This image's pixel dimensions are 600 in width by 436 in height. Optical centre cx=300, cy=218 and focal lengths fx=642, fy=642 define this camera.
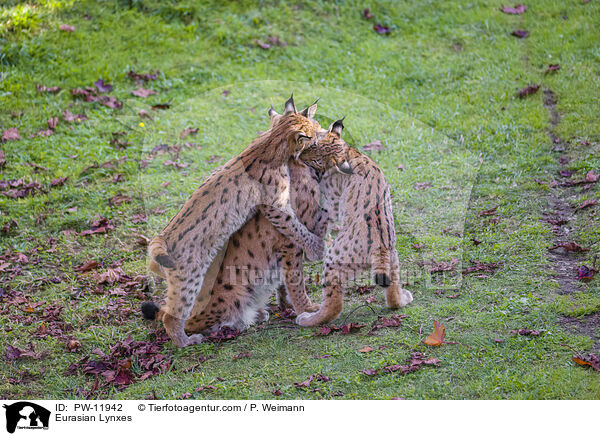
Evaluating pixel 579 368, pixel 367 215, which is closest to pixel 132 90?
pixel 367 215

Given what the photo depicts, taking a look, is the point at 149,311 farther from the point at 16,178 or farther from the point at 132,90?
the point at 132,90

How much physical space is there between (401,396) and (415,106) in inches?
267

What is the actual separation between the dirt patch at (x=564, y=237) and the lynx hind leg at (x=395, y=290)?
1495 mm

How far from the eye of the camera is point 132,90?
11.5m

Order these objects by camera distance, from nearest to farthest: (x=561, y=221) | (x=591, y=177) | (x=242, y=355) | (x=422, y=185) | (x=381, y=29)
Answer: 1. (x=242, y=355)
2. (x=561, y=221)
3. (x=591, y=177)
4. (x=422, y=185)
5. (x=381, y=29)

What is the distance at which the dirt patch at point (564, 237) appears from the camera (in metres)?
5.75

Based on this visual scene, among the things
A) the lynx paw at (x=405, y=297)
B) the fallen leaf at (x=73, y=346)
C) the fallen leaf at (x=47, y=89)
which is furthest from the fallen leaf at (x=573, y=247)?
the fallen leaf at (x=47, y=89)

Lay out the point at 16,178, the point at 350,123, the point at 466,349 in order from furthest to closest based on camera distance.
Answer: the point at 350,123, the point at 16,178, the point at 466,349

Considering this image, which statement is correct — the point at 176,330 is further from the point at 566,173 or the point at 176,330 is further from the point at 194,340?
the point at 566,173

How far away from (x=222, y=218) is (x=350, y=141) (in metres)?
4.05

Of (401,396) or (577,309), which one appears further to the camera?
(577,309)

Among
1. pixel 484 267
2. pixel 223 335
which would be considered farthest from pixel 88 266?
pixel 484 267

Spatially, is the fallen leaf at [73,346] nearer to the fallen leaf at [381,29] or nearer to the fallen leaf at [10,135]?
the fallen leaf at [10,135]
